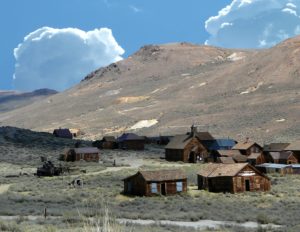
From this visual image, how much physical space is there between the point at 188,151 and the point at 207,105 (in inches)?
3030

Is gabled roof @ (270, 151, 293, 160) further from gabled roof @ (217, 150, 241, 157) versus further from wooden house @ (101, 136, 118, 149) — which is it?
wooden house @ (101, 136, 118, 149)

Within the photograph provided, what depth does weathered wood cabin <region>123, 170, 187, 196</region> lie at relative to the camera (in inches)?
1460

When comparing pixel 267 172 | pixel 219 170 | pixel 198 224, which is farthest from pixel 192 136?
pixel 198 224

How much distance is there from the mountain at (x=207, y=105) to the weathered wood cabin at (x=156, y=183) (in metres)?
62.8

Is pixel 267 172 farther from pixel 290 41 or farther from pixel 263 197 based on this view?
pixel 290 41

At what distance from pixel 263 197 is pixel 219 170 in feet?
19.3

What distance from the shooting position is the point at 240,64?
176m

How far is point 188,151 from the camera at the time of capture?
69.2 meters

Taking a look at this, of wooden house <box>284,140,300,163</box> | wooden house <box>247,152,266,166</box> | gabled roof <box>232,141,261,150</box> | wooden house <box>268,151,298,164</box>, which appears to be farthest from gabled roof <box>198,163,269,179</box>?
gabled roof <box>232,141,261,150</box>

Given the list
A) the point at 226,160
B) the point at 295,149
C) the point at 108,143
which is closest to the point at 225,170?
the point at 226,160

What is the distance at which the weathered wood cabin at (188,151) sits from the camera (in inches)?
2714

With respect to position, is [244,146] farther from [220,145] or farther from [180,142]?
[180,142]

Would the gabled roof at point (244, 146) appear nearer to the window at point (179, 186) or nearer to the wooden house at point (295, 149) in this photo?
the wooden house at point (295, 149)

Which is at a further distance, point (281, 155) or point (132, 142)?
point (132, 142)
